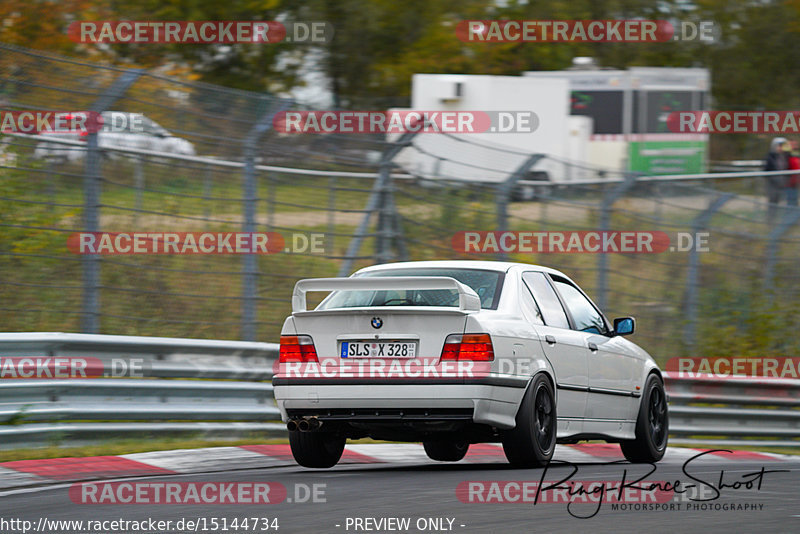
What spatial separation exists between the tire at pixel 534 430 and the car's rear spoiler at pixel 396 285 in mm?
717

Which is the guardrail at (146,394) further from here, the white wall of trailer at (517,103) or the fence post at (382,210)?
the white wall of trailer at (517,103)

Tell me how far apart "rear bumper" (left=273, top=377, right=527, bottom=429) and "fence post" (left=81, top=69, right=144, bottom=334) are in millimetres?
2894

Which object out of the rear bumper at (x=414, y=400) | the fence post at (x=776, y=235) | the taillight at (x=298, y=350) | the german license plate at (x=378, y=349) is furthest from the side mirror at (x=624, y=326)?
the fence post at (x=776, y=235)

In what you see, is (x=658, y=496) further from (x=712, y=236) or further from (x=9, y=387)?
(x=712, y=236)

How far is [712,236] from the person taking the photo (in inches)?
615

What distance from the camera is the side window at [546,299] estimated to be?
942cm

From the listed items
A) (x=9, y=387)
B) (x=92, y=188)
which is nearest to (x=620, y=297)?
(x=92, y=188)

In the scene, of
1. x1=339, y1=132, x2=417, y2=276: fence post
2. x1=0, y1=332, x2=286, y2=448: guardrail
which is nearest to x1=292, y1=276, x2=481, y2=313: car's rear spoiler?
x1=0, y1=332, x2=286, y2=448: guardrail

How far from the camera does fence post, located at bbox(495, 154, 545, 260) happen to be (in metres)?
13.9

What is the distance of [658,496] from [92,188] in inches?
223

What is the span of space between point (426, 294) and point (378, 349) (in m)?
0.56

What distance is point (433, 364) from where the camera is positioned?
8383 mm

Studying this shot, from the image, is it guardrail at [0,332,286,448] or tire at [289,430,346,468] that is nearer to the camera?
tire at [289,430,346,468]

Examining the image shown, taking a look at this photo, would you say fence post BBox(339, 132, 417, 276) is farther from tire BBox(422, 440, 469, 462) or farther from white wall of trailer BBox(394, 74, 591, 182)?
white wall of trailer BBox(394, 74, 591, 182)
